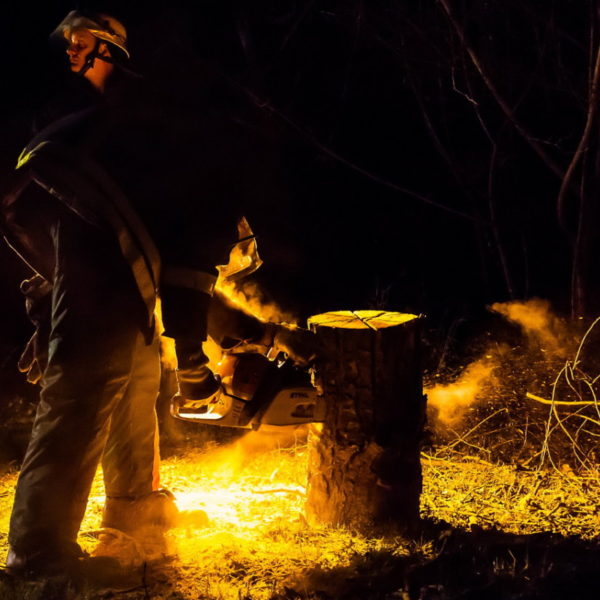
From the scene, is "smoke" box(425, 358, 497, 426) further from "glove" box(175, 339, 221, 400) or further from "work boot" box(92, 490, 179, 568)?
"glove" box(175, 339, 221, 400)

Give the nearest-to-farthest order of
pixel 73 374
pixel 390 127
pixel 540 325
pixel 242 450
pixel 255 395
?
pixel 73 374, pixel 255 395, pixel 242 450, pixel 540 325, pixel 390 127

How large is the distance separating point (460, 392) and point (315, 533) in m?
2.20

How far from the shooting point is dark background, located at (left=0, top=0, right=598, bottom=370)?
21.8 feet

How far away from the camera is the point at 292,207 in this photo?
959 cm

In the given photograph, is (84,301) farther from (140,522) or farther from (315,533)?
(315,533)

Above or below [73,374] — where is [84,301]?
above

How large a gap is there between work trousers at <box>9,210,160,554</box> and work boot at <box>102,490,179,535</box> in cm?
49

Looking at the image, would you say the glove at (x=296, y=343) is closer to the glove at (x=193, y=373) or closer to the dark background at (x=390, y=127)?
the glove at (x=193, y=373)

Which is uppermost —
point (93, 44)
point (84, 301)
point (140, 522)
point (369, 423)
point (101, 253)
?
point (93, 44)

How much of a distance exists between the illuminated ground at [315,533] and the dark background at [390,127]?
242 cm

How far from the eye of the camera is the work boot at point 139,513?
3488mm

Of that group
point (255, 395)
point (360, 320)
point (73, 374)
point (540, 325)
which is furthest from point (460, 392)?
point (73, 374)

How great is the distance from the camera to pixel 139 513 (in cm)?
350

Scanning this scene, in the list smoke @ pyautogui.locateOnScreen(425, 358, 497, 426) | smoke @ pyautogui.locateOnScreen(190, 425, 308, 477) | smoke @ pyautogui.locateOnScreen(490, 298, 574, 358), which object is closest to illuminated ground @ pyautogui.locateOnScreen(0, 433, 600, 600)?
smoke @ pyautogui.locateOnScreen(190, 425, 308, 477)
